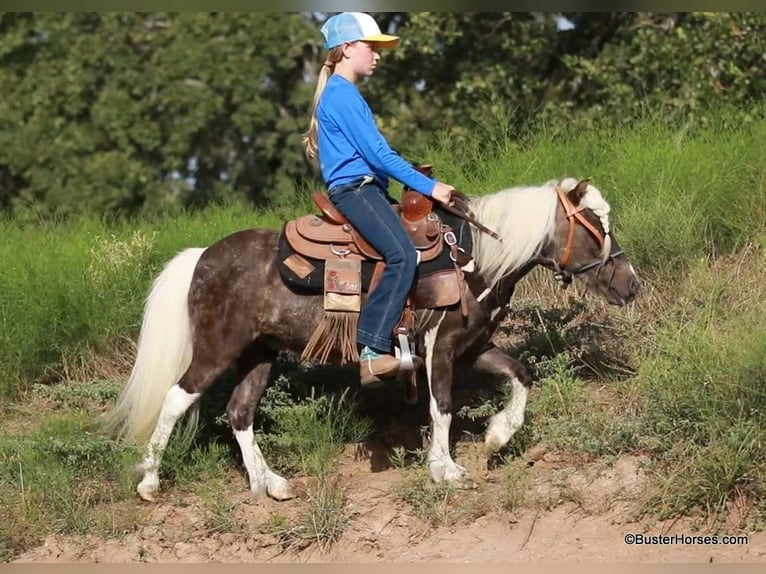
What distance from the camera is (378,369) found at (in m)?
6.34

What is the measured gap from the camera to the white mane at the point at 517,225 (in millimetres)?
6578

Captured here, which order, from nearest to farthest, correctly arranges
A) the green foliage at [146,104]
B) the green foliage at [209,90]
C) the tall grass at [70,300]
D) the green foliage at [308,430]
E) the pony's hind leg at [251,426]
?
the pony's hind leg at [251,426] < the green foliage at [308,430] < the tall grass at [70,300] < the green foliage at [209,90] < the green foliage at [146,104]

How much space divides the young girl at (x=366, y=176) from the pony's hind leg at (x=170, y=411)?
1029 millimetres

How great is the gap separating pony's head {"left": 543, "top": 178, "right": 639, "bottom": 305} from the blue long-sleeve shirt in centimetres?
83

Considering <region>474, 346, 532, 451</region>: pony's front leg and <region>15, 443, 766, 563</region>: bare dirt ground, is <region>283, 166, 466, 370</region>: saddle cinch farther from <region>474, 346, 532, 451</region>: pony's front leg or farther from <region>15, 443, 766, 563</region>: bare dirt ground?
<region>15, 443, 766, 563</region>: bare dirt ground

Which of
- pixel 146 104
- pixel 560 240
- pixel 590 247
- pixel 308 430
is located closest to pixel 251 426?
pixel 308 430

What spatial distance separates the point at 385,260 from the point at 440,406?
0.93 meters

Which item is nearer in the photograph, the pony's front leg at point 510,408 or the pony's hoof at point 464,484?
the pony's hoof at point 464,484

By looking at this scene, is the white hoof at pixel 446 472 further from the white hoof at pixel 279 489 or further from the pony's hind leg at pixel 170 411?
the pony's hind leg at pixel 170 411

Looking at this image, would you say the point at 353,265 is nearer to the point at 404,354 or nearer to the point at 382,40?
the point at 404,354

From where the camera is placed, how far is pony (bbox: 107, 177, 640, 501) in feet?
21.7

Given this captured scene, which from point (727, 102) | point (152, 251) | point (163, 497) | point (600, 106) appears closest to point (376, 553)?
point (163, 497)

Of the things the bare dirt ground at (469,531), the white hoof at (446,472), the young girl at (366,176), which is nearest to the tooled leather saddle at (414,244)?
the young girl at (366,176)

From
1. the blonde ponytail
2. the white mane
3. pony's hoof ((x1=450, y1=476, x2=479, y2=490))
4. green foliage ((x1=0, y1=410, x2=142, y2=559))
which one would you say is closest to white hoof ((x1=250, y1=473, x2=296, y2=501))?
green foliage ((x1=0, y1=410, x2=142, y2=559))
